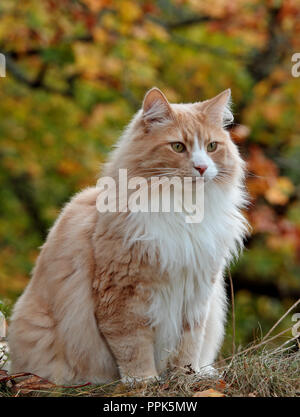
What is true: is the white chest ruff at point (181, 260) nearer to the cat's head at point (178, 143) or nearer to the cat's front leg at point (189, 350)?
the cat's front leg at point (189, 350)

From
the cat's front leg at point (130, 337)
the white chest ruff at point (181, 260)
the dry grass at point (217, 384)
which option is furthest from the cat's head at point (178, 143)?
the dry grass at point (217, 384)

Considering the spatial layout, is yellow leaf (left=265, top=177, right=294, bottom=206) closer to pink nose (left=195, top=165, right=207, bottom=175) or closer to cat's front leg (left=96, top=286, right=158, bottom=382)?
pink nose (left=195, top=165, right=207, bottom=175)

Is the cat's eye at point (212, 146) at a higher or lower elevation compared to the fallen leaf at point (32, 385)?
higher

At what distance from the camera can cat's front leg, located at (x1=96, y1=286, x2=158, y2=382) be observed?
10.3 ft

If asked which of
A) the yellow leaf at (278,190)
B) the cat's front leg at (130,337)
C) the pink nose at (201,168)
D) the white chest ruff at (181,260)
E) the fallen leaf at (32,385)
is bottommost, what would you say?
the fallen leaf at (32,385)

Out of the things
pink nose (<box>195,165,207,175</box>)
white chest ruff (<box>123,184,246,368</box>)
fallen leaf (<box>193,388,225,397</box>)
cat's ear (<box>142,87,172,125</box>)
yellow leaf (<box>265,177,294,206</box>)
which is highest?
cat's ear (<box>142,87,172,125</box>)

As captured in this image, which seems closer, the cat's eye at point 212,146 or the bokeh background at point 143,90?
the cat's eye at point 212,146

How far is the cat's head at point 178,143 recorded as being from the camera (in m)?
3.17

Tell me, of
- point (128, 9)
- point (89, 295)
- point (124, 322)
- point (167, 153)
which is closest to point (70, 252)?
point (89, 295)

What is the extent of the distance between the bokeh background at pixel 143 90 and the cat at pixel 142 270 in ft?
13.4

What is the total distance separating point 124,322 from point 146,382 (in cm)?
33

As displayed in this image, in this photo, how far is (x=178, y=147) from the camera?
3221mm

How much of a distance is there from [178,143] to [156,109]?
22cm

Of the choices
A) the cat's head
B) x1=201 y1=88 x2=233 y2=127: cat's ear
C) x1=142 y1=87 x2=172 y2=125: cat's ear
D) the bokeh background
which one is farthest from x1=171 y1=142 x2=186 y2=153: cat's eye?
the bokeh background
